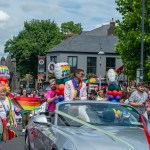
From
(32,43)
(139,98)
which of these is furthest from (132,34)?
(32,43)

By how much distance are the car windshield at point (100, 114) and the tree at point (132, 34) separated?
26.9 m

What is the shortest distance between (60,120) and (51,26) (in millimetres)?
77149

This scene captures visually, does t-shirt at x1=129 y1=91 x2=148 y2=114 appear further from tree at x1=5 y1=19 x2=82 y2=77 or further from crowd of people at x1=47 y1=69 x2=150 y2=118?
tree at x1=5 y1=19 x2=82 y2=77

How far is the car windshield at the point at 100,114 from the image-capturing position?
7740 millimetres

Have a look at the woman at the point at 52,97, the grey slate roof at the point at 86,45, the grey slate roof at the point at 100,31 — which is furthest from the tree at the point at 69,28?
the woman at the point at 52,97

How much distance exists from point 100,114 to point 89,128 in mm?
597

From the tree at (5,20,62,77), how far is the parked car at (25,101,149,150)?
235 feet

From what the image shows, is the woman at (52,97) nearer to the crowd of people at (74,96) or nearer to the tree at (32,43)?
the crowd of people at (74,96)

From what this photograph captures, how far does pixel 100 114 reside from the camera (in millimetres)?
7891

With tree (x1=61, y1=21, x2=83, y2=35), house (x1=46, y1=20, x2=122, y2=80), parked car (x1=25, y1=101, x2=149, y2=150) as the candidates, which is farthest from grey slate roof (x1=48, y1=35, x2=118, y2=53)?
parked car (x1=25, y1=101, x2=149, y2=150)

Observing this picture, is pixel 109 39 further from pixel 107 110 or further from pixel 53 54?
pixel 107 110

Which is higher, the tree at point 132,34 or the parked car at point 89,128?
the tree at point 132,34

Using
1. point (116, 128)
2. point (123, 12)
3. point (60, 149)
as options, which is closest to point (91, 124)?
point (116, 128)

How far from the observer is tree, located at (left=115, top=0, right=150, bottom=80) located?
117 ft
